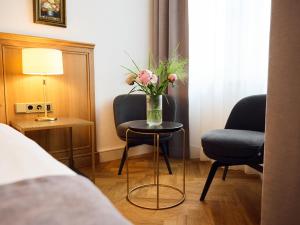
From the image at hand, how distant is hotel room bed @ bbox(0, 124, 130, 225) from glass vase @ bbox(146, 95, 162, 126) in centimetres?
110

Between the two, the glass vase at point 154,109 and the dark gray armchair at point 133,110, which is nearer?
the glass vase at point 154,109

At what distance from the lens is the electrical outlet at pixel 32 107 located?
7.02ft

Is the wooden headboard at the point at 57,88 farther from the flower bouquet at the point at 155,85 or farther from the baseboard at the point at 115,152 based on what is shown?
the flower bouquet at the point at 155,85

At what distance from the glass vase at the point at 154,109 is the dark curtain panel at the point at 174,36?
3.20 feet

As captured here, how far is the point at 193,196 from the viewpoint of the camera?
1878mm

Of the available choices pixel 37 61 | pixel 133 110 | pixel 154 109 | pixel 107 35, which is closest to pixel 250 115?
pixel 154 109

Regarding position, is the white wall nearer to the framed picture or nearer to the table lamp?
the framed picture

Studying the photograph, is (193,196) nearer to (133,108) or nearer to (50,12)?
(133,108)

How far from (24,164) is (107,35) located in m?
2.14

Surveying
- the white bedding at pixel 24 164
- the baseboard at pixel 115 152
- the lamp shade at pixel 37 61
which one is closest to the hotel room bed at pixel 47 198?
the white bedding at pixel 24 164

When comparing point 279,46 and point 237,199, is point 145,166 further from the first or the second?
point 279,46

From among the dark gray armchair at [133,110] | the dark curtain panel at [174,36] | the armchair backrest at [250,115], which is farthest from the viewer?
the dark curtain panel at [174,36]

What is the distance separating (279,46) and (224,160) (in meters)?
0.90

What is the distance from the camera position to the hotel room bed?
Answer: 1.44 ft
